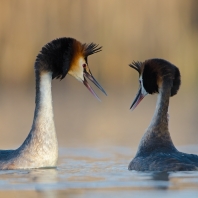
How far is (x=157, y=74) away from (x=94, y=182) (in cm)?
206

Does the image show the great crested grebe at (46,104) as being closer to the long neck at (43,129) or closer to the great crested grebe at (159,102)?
the long neck at (43,129)

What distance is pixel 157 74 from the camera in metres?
11.0

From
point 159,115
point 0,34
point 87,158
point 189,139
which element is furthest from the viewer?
point 0,34

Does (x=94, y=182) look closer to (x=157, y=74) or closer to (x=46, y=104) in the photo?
(x=46, y=104)

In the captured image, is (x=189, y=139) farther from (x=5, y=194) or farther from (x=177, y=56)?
(x=177, y=56)

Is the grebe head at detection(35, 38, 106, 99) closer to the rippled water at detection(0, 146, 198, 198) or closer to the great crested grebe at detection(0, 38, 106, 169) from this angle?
the great crested grebe at detection(0, 38, 106, 169)

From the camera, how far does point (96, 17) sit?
22344 mm

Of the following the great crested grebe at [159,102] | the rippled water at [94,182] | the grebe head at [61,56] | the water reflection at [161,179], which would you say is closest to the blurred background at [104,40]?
the grebe head at [61,56]

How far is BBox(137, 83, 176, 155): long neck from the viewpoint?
10710 mm

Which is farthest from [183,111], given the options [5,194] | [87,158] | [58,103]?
[5,194]

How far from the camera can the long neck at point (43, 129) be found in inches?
422

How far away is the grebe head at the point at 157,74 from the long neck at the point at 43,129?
1.11 meters

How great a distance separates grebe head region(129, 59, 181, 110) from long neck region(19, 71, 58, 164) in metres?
1.11

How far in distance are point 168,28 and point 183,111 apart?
4182 mm
